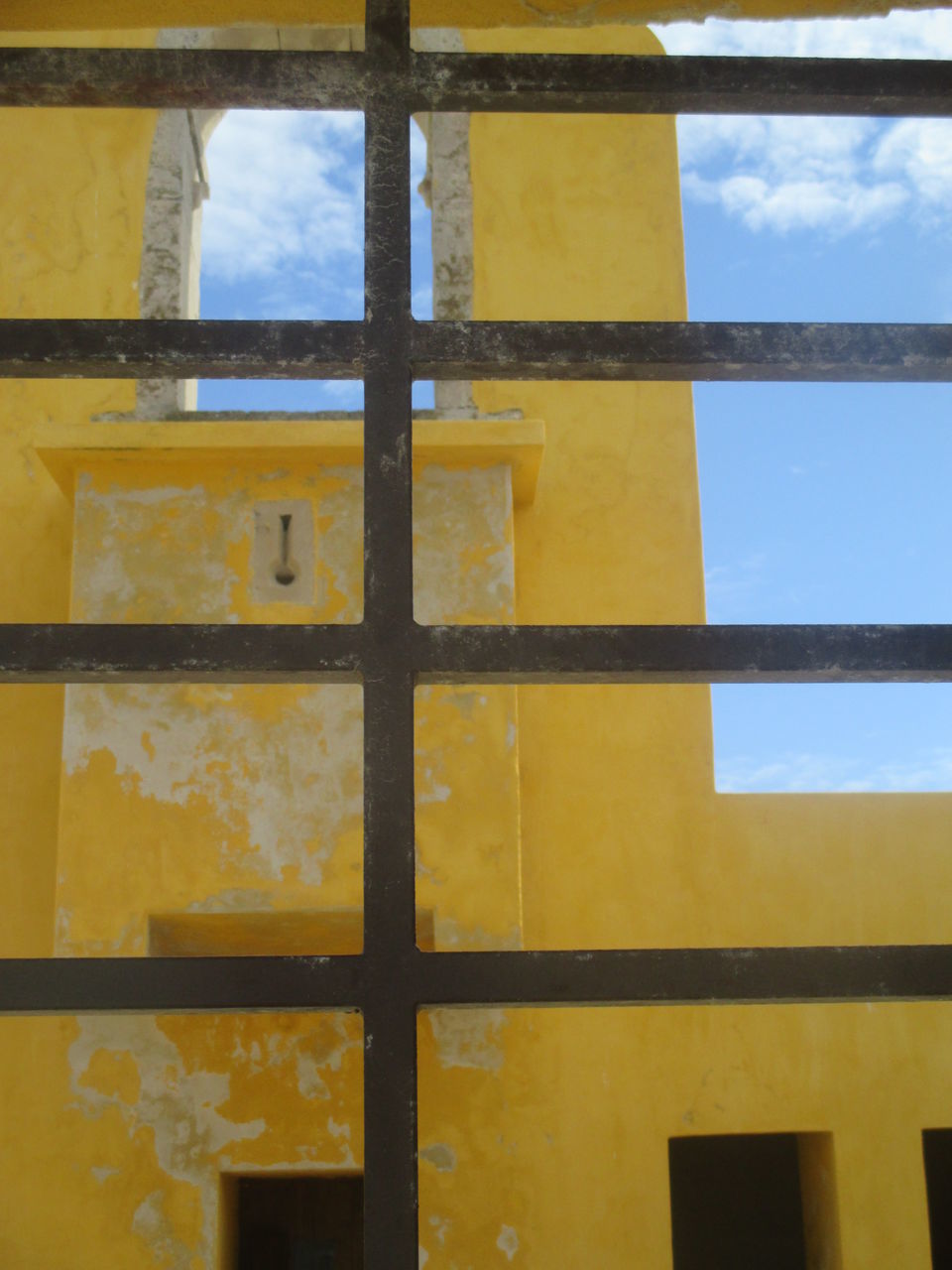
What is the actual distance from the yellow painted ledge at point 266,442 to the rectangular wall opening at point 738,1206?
4984 mm

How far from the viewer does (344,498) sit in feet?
18.7

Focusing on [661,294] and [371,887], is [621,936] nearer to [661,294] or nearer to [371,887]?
[661,294]

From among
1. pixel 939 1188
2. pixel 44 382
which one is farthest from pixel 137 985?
pixel 939 1188

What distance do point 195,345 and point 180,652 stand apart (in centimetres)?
45

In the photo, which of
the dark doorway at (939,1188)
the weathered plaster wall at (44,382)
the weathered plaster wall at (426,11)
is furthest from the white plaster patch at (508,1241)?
the weathered plaster wall at (426,11)

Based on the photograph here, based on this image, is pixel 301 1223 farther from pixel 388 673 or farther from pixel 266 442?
pixel 388 673

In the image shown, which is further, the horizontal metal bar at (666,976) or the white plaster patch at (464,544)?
the white plaster patch at (464,544)

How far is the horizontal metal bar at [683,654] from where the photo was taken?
5.38ft

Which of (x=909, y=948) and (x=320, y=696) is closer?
(x=909, y=948)

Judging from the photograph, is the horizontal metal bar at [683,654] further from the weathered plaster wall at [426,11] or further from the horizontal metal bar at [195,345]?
the weathered plaster wall at [426,11]

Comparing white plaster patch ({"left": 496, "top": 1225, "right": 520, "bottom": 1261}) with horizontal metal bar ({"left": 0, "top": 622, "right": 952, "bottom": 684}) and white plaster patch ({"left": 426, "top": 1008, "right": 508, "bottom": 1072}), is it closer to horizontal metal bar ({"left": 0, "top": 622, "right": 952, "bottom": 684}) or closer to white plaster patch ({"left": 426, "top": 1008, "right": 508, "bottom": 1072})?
white plaster patch ({"left": 426, "top": 1008, "right": 508, "bottom": 1072})

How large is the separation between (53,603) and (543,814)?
8.21ft

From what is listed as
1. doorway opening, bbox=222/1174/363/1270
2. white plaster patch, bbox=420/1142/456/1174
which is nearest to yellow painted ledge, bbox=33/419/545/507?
white plaster patch, bbox=420/1142/456/1174

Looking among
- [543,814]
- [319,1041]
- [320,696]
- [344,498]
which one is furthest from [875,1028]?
[344,498]
